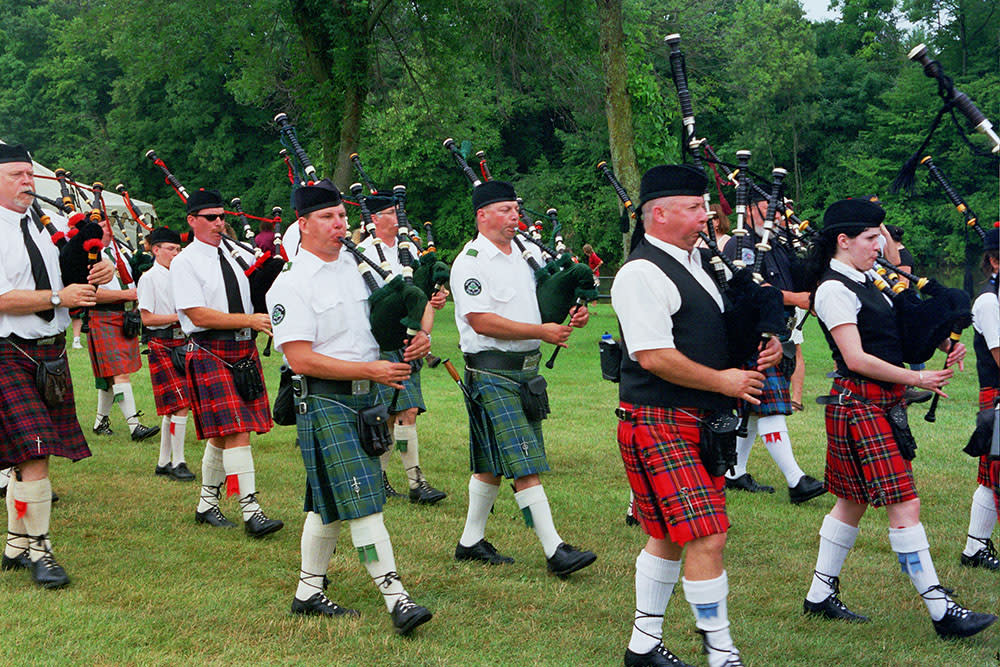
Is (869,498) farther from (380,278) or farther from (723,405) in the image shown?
(380,278)

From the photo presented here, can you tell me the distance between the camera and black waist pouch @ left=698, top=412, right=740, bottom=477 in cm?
339

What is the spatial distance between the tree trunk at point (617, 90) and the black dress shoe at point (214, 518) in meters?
7.55

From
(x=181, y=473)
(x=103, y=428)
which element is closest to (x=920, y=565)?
(x=181, y=473)

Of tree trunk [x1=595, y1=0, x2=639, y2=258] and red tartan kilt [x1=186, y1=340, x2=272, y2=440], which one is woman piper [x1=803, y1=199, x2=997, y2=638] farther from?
tree trunk [x1=595, y1=0, x2=639, y2=258]

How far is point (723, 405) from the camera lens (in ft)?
11.3

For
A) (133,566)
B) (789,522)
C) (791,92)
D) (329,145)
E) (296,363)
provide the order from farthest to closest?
(791,92)
(329,145)
(789,522)
(133,566)
(296,363)

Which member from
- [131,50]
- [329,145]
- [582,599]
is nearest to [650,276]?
[582,599]

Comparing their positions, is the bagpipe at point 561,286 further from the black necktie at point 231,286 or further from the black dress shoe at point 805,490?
the black dress shoe at point 805,490

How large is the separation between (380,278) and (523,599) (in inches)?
57.4

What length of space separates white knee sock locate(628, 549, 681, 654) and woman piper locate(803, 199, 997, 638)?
0.87 meters

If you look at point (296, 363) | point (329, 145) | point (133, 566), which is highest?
point (329, 145)

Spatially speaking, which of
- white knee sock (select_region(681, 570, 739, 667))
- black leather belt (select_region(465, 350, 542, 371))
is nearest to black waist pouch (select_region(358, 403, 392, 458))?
black leather belt (select_region(465, 350, 542, 371))

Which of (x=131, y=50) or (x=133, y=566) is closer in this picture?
(x=133, y=566)

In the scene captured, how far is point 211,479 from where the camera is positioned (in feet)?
18.3
